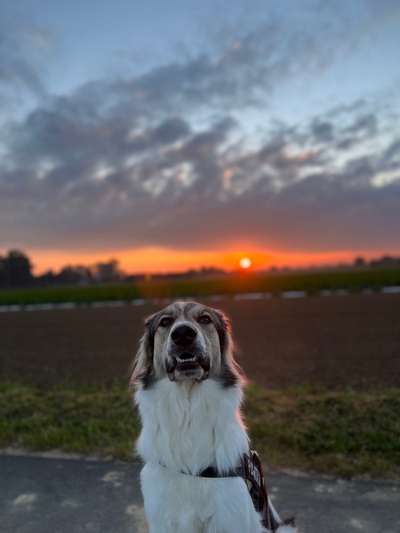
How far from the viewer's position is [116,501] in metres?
4.47

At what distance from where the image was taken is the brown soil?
32.9 feet

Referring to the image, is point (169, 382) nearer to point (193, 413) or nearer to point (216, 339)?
point (193, 413)

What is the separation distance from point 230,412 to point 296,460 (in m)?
2.36

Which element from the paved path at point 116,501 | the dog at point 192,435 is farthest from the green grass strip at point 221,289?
the dog at point 192,435

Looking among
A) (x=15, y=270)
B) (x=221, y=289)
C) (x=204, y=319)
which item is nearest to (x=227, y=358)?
(x=204, y=319)

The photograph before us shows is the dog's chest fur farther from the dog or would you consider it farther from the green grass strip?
the green grass strip

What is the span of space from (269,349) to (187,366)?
1043 centimetres

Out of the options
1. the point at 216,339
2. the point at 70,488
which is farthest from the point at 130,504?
the point at 216,339

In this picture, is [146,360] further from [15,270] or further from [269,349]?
[15,270]

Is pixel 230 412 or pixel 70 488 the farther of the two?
pixel 70 488

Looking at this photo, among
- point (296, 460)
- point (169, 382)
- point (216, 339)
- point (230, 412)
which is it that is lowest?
point (296, 460)

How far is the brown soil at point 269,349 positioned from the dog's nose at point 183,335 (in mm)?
6252

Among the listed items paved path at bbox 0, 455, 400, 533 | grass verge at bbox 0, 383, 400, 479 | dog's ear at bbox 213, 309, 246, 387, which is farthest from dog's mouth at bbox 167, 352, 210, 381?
grass verge at bbox 0, 383, 400, 479

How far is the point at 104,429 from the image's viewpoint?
20.6ft
